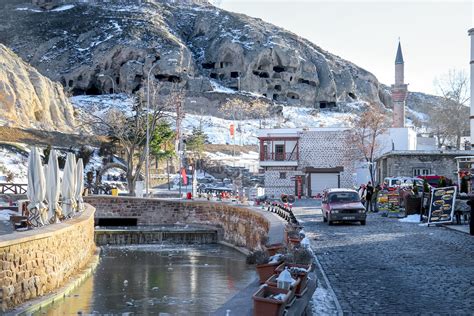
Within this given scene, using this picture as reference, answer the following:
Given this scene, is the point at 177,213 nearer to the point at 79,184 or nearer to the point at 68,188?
the point at 79,184

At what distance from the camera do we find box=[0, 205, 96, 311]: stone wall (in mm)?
11016

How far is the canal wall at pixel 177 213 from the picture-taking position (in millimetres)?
26531

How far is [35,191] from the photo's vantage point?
17.4m

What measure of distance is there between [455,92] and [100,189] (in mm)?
41321

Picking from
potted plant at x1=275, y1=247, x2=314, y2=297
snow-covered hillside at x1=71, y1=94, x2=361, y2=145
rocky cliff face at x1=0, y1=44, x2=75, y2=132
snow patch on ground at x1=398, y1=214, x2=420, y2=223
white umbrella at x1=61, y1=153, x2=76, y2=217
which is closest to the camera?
potted plant at x1=275, y1=247, x2=314, y2=297

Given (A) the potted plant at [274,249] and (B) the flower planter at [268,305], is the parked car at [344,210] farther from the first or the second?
(B) the flower planter at [268,305]

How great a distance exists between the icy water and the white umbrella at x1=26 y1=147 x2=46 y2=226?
224 centimetres

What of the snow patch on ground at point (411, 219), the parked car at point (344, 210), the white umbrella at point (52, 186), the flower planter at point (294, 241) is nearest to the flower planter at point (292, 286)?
the flower planter at point (294, 241)

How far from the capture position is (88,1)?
161m

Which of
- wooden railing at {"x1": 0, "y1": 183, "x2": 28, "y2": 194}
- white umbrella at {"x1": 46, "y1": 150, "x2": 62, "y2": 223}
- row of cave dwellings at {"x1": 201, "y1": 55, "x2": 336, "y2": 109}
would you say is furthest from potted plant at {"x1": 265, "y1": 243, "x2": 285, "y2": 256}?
row of cave dwellings at {"x1": 201, "y1": 55, "x2": 336, "y2": 109}

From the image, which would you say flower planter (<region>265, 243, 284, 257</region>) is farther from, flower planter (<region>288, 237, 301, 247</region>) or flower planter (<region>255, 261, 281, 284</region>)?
flower planter (<region>255, 261, 281, 284</region>)

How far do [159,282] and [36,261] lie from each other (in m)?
4.95

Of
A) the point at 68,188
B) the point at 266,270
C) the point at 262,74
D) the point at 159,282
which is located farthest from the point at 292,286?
the point at 262,74

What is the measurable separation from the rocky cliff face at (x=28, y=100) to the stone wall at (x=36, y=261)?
40.4 m
